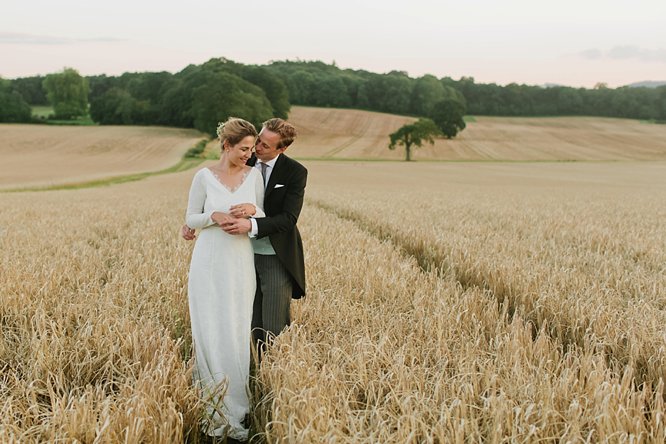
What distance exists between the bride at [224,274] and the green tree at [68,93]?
10428 centimetres

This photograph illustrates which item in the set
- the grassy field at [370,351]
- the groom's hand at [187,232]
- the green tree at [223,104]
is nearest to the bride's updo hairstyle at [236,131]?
the groom's hand at [187,232]

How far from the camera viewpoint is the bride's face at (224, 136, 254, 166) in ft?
11.6

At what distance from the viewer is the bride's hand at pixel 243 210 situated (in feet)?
11.6

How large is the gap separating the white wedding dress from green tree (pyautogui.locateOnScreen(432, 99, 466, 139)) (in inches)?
3336

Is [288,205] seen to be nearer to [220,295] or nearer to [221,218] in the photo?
[221,218]

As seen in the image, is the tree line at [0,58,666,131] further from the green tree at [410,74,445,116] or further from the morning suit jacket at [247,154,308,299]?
the morning suit jacket at [247,154,308,299]

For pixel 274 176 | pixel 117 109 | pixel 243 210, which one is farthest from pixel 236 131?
pixel 117 109

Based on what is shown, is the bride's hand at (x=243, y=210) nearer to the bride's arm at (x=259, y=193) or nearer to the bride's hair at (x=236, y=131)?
the bride's arm at (x=259, y=193)

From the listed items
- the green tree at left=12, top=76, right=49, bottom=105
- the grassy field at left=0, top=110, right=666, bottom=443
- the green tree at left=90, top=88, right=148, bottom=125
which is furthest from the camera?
the green tree at left=12, top=76, right=49, bottom=105

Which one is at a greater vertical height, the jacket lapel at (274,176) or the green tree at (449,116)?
the green tree at (449,116)

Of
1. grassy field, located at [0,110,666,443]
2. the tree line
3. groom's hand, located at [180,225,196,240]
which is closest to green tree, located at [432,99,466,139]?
the tree line

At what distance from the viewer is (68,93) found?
97.1 metres

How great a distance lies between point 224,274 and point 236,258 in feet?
0.46

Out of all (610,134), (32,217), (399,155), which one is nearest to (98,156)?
(399,155)
